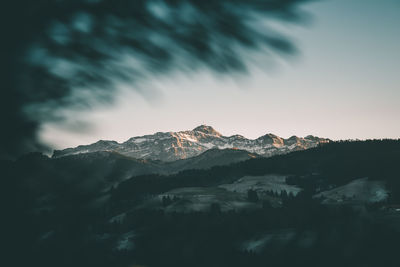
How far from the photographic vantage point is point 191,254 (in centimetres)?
12344

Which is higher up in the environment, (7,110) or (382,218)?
(7,110)

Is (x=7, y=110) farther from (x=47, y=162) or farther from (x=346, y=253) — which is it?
(x=346, y=253)

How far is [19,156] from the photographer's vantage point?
486 centimetres

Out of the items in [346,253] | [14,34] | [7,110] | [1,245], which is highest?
[14,34]

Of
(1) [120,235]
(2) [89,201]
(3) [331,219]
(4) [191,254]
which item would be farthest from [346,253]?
(2) [89,201]

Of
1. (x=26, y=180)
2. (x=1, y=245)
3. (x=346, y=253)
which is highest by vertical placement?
(x=26, y=180)

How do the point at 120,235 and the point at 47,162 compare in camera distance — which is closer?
the point at 47,162

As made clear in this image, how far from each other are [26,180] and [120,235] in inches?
6868

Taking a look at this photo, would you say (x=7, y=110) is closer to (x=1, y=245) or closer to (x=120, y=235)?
(x=1, y=245)

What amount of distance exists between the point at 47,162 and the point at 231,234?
149653 mm

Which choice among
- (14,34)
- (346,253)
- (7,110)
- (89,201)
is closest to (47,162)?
(7,110)

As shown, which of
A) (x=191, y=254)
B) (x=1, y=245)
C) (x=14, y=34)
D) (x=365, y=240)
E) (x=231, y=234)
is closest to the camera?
(x=14, y=34)

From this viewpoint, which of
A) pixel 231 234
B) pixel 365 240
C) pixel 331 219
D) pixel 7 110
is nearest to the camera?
pixel 7 110

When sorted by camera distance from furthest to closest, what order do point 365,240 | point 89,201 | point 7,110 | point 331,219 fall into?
point 331,219 < point 365,240 < point 89,201 < point 7,110
